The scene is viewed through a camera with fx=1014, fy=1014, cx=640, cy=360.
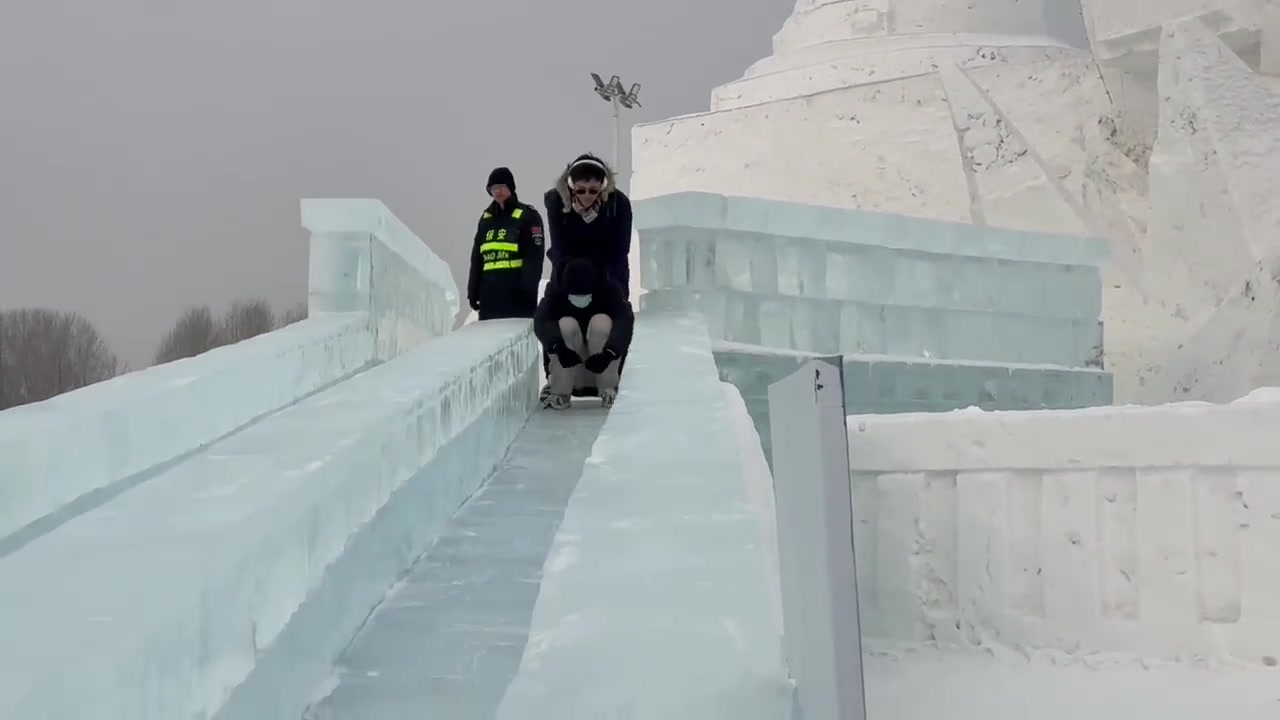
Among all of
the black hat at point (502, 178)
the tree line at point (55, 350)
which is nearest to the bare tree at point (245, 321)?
the tree line at point (55, 350)

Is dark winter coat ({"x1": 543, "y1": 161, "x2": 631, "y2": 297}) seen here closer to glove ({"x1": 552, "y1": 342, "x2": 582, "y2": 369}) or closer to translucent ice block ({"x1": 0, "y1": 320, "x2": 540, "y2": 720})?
glove ({"x1": 552, "y1": 342, "x2": 582, "y2": 369})

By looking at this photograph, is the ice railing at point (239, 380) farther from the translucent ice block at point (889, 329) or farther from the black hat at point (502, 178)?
the translucent ice block at point (889, 329)

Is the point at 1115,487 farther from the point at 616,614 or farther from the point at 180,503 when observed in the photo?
the point at 180,503

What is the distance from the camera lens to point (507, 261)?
20.7 feet

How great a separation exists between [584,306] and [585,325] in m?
0.10

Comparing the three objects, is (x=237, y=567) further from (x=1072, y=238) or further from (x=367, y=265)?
(x=1072, y=238)

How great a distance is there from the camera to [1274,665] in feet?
12.0

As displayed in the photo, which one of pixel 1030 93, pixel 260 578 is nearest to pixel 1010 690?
pixel 260 578

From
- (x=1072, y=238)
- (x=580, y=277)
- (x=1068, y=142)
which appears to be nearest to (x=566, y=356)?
(x=580, y=277)

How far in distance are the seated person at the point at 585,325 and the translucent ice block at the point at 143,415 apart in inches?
58.1

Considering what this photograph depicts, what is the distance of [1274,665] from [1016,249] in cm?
451

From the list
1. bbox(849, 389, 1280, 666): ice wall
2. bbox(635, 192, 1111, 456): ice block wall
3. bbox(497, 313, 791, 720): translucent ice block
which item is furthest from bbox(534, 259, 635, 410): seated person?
bbox(497, 313, 791, 720): translucent ice block

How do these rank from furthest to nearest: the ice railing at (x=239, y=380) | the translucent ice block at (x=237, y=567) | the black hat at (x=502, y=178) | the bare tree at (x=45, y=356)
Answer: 1. the bare tree at (x=45, y=356)
2. the black hat at (x=502, y=178)
3. the ice railing at (x=239, y=380)
4. the translucent ice block at (x=237, y=567)

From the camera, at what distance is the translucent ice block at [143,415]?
290 centimetres
